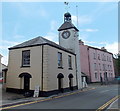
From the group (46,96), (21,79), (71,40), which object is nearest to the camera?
(46,96)

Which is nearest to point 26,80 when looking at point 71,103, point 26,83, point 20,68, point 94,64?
point 26,83

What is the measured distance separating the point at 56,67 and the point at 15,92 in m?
5.88

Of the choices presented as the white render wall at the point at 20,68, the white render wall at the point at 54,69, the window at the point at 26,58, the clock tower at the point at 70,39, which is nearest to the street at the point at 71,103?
the white render wall at the point at 54,69

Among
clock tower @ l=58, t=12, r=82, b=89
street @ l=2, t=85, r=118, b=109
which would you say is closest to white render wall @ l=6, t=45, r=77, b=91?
street @ l=2, t=85, r=118, b=109

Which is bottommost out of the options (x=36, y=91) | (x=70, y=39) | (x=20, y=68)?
(x=36, y=91)

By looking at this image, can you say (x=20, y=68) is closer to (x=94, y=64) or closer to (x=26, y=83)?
(x=26, y=83)

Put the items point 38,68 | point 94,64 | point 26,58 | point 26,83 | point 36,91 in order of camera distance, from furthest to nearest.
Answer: point 94,64, point 26,58, point 26,83, point 38,68, point 36,91

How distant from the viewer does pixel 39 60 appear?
15.0 meters

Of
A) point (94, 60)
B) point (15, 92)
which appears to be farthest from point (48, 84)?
point (94, 60)

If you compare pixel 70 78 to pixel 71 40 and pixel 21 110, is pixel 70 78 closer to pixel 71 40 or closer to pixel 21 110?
pixel 71 40

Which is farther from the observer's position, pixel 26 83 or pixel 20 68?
pixel 20 68

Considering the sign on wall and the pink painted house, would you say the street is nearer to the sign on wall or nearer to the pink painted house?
the sign on wall

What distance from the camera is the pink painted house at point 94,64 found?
34750mm

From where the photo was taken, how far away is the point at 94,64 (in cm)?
3666
